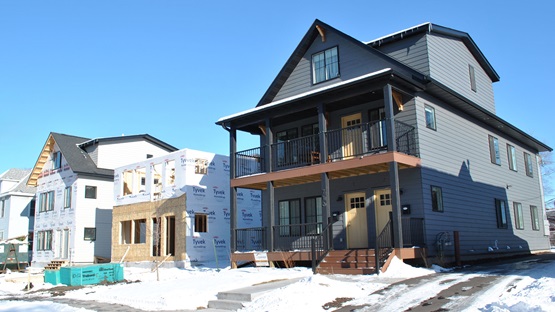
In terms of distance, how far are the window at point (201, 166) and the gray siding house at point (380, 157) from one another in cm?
456

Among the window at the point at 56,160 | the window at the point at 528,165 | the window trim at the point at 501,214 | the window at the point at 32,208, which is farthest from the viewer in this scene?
the window at the point at 32,208

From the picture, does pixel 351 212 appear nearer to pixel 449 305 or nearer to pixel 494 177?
pixel 494 177

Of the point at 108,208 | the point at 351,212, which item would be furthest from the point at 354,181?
the point at 108,208

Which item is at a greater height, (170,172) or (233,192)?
(170,172)

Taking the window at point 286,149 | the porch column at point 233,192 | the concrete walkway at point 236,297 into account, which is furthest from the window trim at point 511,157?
the concrete walkway at point 236,297

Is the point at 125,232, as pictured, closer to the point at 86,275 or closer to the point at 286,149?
the point at 86,275

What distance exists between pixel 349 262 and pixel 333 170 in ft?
10.5

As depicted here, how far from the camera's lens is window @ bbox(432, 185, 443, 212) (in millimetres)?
17703

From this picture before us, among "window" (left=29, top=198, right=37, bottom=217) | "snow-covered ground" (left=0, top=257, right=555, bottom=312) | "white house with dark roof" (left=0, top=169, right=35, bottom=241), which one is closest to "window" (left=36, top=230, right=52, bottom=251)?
"white house with dark roof" (left=0, top=169, right=35, bottom=241)

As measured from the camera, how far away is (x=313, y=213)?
2050cm

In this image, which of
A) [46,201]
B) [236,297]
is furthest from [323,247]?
[46,201]

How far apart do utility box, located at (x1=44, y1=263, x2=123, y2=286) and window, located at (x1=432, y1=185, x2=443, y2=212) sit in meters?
12.4

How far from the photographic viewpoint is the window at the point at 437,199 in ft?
58.1

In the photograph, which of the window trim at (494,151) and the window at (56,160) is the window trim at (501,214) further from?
the window at (56,160)
